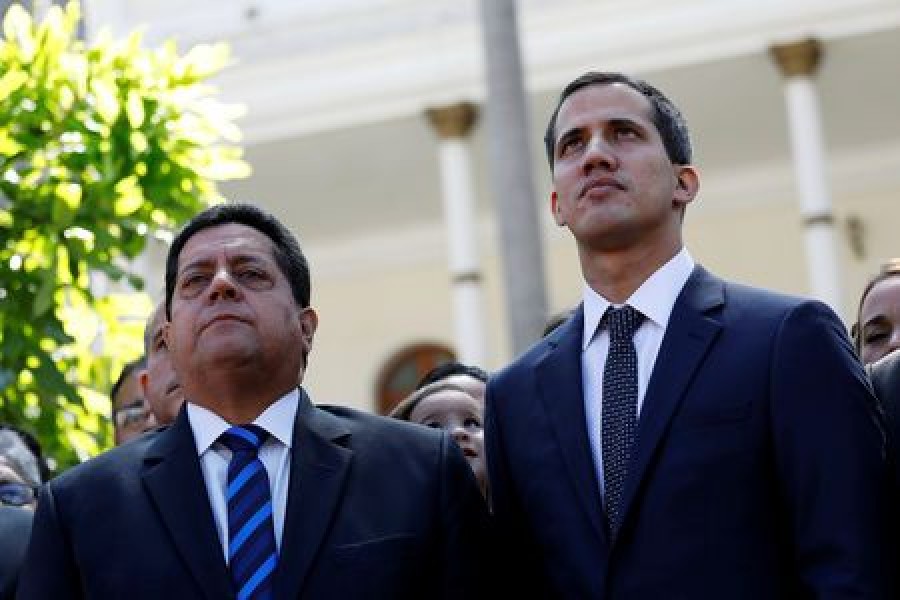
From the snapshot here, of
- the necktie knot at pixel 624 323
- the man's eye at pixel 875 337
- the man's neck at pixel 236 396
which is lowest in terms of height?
the man's eye at pixel 875 337

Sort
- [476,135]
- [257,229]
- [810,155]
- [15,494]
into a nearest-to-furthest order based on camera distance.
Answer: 1. [257,229]
2. [15,494]
3. [810,155]
4. [476,135]

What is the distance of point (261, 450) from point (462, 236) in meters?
13.1

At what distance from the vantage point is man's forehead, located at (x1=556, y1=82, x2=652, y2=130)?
371cm

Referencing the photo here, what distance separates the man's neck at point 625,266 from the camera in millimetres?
3668

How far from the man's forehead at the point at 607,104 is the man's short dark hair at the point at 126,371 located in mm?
3195

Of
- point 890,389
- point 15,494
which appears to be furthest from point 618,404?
point 15,494

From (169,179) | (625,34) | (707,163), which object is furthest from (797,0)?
(169,179)

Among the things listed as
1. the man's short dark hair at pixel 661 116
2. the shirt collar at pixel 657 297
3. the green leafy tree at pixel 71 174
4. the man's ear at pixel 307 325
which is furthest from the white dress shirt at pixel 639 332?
the green leafy tree at pixel 71 174

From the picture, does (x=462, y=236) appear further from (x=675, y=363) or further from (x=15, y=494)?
(x=675, y=363)

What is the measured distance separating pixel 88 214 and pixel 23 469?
0.99 metres

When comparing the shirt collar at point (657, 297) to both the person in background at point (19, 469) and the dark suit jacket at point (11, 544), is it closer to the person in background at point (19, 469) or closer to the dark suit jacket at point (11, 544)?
the dark suit jacket at point (11, 544)

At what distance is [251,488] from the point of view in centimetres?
359

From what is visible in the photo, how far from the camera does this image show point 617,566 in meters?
3.39

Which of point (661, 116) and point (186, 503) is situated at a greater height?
point (661, 116)
